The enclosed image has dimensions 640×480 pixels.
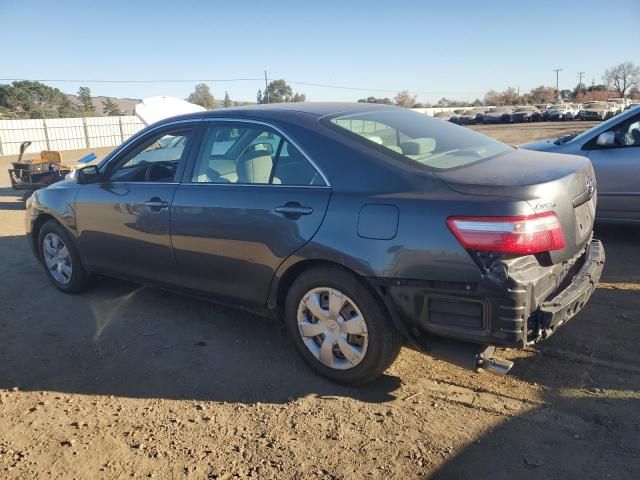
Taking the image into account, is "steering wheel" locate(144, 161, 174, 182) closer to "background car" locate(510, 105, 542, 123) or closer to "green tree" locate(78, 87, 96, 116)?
"background car" locate(510, 105, 542, 123)

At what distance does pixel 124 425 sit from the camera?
9.79 ft

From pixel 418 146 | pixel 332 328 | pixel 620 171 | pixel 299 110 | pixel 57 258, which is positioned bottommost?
pixel 332 328

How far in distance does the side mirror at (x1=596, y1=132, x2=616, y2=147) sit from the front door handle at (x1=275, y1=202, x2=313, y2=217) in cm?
420

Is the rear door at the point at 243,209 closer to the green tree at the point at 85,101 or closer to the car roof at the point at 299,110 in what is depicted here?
the car roof at the point at 299,110

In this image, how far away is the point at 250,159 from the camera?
367 centimetres

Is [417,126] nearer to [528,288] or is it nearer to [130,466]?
[528,288]

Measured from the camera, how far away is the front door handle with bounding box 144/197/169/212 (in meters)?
3.93

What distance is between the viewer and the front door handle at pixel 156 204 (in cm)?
393

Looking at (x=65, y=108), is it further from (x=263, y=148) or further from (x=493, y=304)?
(x=493, y=304)

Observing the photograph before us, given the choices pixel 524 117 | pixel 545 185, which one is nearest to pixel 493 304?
pixel 545 185

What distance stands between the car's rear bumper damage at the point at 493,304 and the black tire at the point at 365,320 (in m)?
0.11

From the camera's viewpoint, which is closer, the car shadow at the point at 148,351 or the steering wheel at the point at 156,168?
the car shadow at the point at 148,351

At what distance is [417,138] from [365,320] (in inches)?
49.7

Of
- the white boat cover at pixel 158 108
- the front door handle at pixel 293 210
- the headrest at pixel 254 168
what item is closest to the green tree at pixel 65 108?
the white boat cover at pixel 158 108
